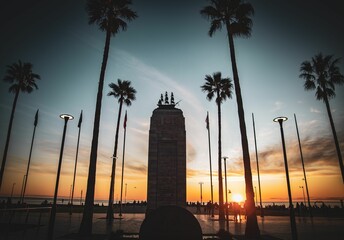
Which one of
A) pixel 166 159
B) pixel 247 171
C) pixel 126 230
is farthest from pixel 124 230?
pixel 166 159

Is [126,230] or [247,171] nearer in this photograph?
[247,171]

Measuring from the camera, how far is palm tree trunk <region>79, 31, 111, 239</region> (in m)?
12.8

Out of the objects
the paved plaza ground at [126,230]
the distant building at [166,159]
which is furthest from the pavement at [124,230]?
the distant building at [166,159]

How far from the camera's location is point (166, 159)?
99.4 feet

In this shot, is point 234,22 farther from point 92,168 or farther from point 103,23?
point 92,168

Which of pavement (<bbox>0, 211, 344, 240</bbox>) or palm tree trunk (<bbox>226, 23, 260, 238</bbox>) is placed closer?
pavement (<bbox>0, 211, 344, 240</bbox>)

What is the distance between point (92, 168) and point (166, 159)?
55.0 feet

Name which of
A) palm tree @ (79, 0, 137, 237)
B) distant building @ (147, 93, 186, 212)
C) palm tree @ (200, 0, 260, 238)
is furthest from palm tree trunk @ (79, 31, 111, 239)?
distant building @ (147, 93, 186, 212)

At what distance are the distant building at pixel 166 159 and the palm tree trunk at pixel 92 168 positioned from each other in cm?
1549

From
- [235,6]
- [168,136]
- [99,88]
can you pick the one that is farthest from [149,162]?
[235,6]

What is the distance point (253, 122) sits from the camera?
31688mm

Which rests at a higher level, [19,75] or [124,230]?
[19,75]

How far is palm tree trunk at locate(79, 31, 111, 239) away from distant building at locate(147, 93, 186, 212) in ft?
50.8

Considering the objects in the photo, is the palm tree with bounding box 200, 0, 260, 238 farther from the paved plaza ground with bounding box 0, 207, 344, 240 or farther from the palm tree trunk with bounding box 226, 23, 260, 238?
the paved plaza ground with bounding box 0, 207, 344, 240
